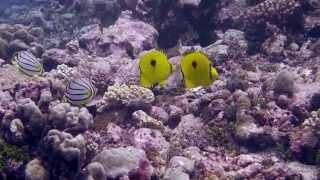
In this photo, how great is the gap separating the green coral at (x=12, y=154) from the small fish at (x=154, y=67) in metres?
A: 2.81

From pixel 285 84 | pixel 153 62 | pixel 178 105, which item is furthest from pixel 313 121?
pixel 153 62

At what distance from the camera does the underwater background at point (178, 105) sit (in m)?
6.05

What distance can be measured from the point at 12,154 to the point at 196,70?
357 cm

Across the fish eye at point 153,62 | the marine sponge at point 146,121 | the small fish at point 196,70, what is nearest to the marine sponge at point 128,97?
the marine sponge at point 146,121

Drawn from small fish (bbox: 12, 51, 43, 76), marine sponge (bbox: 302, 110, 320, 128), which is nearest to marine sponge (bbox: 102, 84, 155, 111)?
small fish (bbox: 12, 51, 43, 76)

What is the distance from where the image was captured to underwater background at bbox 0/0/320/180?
19.8 ft

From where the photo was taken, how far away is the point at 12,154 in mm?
6305

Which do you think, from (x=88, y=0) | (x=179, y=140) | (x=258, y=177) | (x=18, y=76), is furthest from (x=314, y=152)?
(x=88, y=0)

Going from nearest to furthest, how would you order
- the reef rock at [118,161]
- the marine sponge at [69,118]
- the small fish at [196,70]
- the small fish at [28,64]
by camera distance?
the small fish at [196,70], the reef rock at [118,161], the marine sponge at [69,118], the small fish at [28,64]

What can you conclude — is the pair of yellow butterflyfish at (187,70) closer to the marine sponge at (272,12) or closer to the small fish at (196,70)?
the small fish at (196,70)

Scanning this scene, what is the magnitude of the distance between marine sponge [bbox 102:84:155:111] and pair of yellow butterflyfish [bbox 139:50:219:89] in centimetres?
321

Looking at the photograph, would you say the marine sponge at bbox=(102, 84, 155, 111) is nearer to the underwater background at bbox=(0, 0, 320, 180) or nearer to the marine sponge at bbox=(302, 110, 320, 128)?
the underwater background at bbox=(0, 0, 320, 180)

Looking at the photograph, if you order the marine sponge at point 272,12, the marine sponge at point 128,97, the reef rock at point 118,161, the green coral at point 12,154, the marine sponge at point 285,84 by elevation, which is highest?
the marine sponge at point 272,12

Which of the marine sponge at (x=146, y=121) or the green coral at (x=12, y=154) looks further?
the marine sponge at (x=146, y=121)
